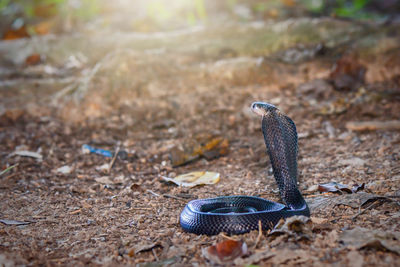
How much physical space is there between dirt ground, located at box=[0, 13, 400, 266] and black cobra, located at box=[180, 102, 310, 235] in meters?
0.10

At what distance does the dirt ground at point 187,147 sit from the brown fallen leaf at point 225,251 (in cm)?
3

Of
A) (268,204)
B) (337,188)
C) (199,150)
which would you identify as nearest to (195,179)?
(199,150)

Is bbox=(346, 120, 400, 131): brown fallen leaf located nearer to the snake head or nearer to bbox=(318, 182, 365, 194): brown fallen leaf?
bbox=(318, 182, 365, 194): brown fallen leaf

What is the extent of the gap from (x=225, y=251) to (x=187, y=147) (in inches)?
82.2

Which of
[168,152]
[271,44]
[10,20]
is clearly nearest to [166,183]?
[168,152]

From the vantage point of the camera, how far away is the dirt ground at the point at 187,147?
2.22 meters

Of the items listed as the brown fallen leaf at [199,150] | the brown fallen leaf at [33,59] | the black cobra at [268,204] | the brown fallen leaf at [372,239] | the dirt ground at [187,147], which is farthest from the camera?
the brown fallen leaf at [33,59]

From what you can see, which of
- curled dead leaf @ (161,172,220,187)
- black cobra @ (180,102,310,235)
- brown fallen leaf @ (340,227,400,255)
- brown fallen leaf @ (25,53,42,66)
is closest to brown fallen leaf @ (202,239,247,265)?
black cobra @ (180,102,310,235)

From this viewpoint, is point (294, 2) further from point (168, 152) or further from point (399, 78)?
point (168, 152)

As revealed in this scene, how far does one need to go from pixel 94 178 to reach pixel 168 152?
0.90 meters

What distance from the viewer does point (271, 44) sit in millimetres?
5938

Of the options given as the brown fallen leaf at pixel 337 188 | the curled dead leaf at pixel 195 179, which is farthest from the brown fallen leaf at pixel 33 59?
the brown fallen leaf at pixel 337 188

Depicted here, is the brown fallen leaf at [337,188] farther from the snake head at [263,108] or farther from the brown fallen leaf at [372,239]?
the snake head at [263,108]

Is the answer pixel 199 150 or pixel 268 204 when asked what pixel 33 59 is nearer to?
pixel 199 150
